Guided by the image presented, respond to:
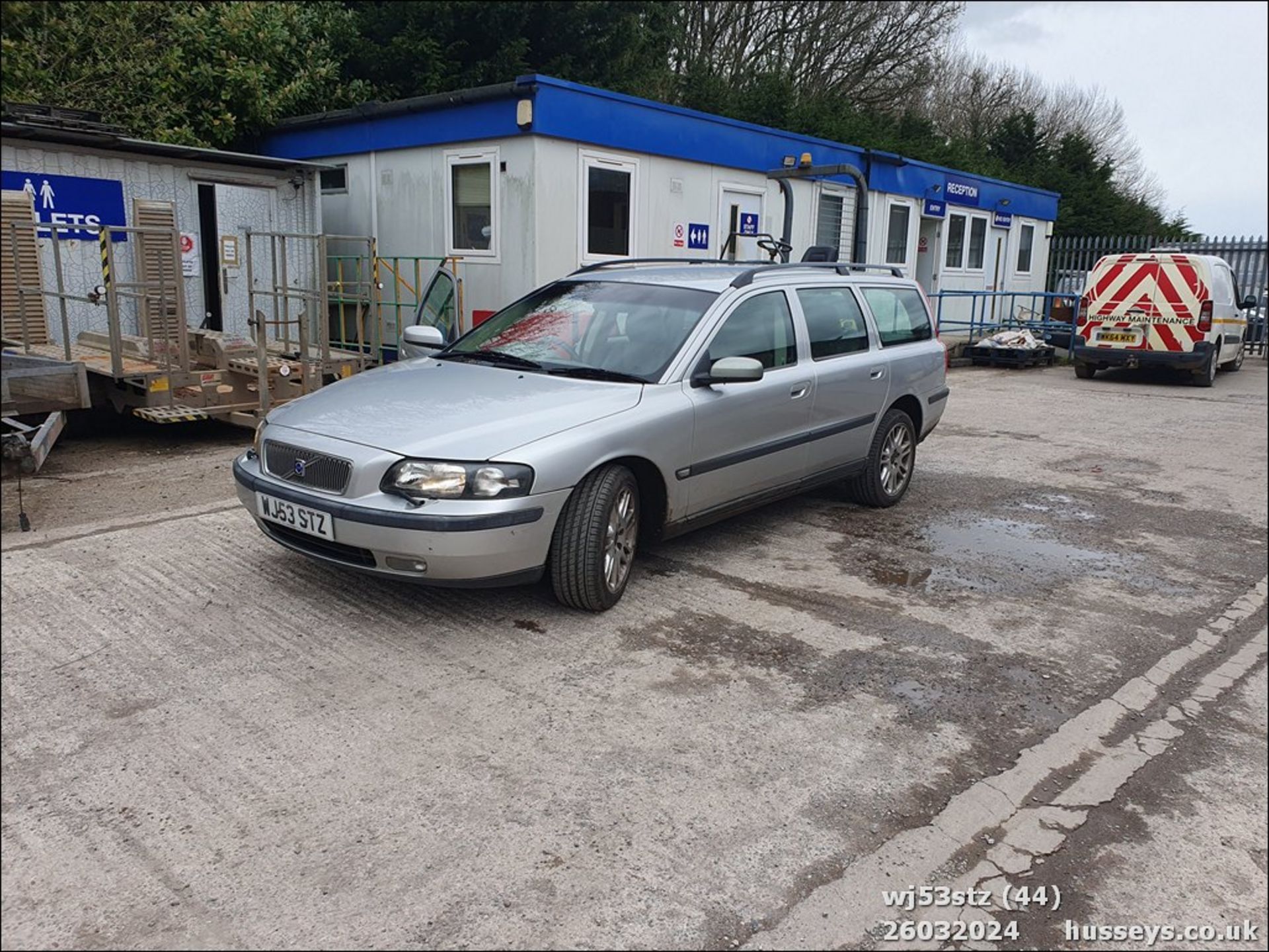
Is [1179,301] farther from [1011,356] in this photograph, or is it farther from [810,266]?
[810,266]

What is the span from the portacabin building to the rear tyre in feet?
16.4

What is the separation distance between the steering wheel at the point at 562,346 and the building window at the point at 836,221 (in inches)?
422

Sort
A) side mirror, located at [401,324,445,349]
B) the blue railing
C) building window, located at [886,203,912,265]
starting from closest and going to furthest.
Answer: side mirror, located at [401,324,445,349] → building window, located at [886,203,912,265] → the blue railing

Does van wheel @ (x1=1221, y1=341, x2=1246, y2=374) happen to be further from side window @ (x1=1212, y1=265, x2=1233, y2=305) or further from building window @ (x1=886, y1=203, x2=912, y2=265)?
building window @ (x1=886, y1=203, x2=912, y2=265)

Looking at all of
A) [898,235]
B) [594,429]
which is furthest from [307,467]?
[898,235]

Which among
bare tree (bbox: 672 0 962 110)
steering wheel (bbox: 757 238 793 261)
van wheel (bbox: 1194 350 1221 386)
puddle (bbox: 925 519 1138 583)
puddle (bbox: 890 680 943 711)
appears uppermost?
bare tree (bbox: 672 0 962 110)

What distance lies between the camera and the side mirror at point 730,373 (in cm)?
490

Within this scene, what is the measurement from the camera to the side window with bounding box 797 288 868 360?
595 cm

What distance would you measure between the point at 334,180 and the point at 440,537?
1022 cm

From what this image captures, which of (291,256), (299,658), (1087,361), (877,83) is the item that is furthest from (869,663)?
(877,83)

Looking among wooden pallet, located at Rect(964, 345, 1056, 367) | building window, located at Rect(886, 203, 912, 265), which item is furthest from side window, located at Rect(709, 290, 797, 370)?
wooden pallet, located at Rect(964, 345, 1056, 367)

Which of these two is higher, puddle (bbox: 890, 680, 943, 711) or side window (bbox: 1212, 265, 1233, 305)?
side window (bbox: 1212, 265, 1233, 305)

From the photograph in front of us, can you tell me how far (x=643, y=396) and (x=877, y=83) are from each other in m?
26.9

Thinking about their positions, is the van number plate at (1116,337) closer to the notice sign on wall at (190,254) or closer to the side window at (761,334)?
the side window at (761,334)
